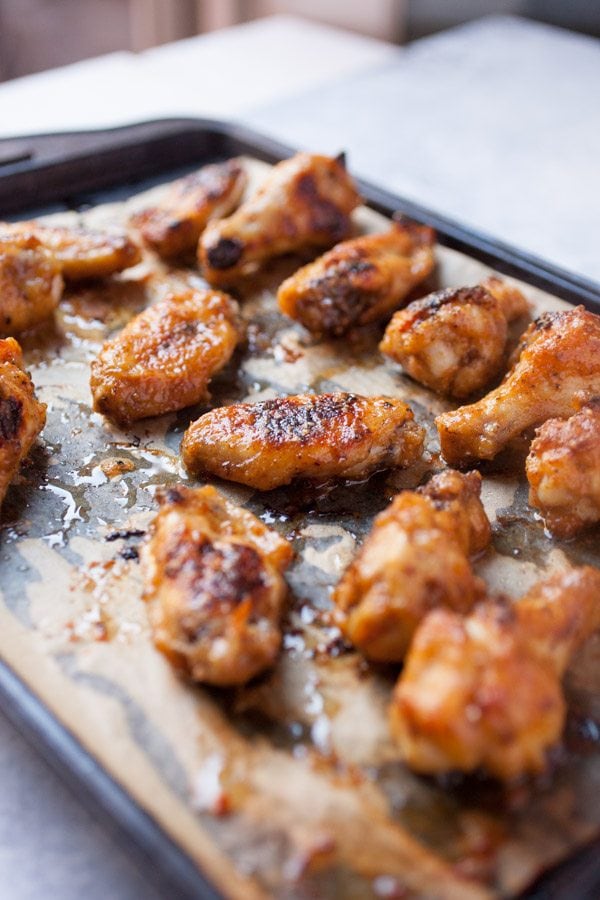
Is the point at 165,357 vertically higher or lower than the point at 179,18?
higher

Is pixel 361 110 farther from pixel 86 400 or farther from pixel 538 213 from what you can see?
pixel 86 400

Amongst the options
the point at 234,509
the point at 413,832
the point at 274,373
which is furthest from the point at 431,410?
the point at 413,832

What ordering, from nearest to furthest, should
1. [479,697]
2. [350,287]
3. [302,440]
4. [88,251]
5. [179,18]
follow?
1. [479,697]
2. [302,440]
3. [350,287]
4. [88,251]
5. [179,18]

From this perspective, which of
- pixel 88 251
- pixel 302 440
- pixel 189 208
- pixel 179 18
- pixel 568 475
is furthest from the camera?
pixel 179 18

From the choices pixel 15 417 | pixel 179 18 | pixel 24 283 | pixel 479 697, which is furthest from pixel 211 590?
pixel 179 18

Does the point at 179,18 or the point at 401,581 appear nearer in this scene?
the point at 401,581

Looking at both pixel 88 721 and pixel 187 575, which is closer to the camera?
pixel 88 721

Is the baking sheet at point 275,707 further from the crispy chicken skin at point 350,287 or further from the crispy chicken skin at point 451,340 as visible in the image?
the crispy chicken skin at point 350,287

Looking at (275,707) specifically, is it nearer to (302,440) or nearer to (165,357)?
(302,440)
